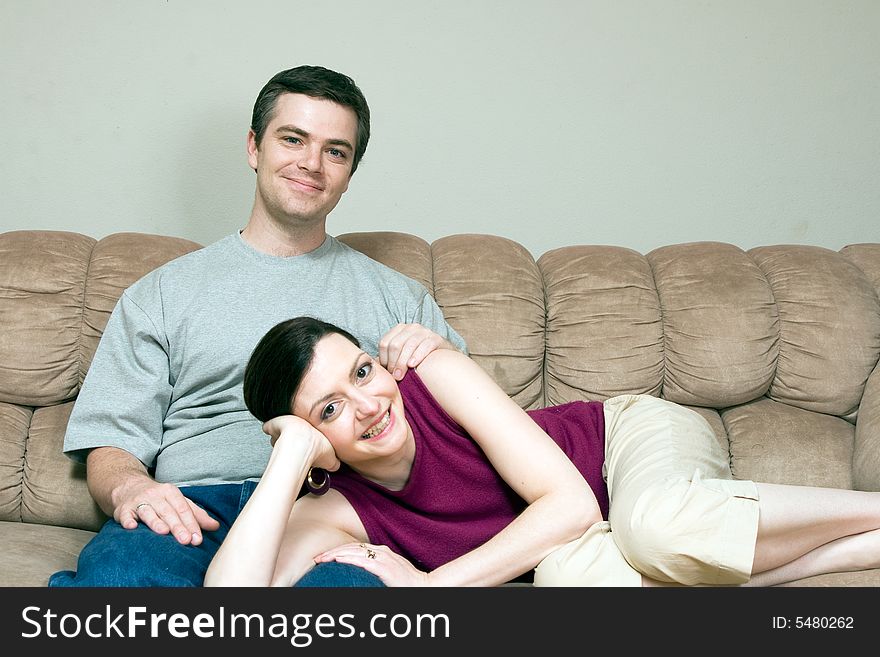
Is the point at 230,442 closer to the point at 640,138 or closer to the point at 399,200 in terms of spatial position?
the point at 399,200

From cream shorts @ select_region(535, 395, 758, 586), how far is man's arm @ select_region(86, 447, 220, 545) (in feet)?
1.84

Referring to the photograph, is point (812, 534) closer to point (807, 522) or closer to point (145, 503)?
point (807, 522)

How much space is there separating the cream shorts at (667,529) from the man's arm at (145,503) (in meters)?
0.56

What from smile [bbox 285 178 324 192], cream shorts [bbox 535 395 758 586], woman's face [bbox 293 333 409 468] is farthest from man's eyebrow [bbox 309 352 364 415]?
smile [bbox 285 178 324 192]

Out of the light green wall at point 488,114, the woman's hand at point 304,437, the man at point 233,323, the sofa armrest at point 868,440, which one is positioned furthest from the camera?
the light green wall at point 488,114

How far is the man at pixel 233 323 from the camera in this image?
1.69 meters

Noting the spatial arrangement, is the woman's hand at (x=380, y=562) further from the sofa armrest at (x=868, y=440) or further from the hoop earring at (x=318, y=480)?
the sofa armrest at (x=868, y=440)

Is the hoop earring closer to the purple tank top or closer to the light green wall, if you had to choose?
the purple tank top

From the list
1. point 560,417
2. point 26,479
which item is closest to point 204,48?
point 26,479

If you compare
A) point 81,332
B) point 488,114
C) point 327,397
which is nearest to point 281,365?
point 327,397

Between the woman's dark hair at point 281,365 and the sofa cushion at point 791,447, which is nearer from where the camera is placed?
the woman's dark hair at point 281,365

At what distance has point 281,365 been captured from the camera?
1499 millimetres

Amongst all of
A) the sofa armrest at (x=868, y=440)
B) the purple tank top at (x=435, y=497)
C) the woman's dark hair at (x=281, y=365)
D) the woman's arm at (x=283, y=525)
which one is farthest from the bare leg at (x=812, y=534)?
the woman's dark hair at (x=281, y=365)

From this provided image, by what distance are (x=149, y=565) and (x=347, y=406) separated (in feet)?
1.23
